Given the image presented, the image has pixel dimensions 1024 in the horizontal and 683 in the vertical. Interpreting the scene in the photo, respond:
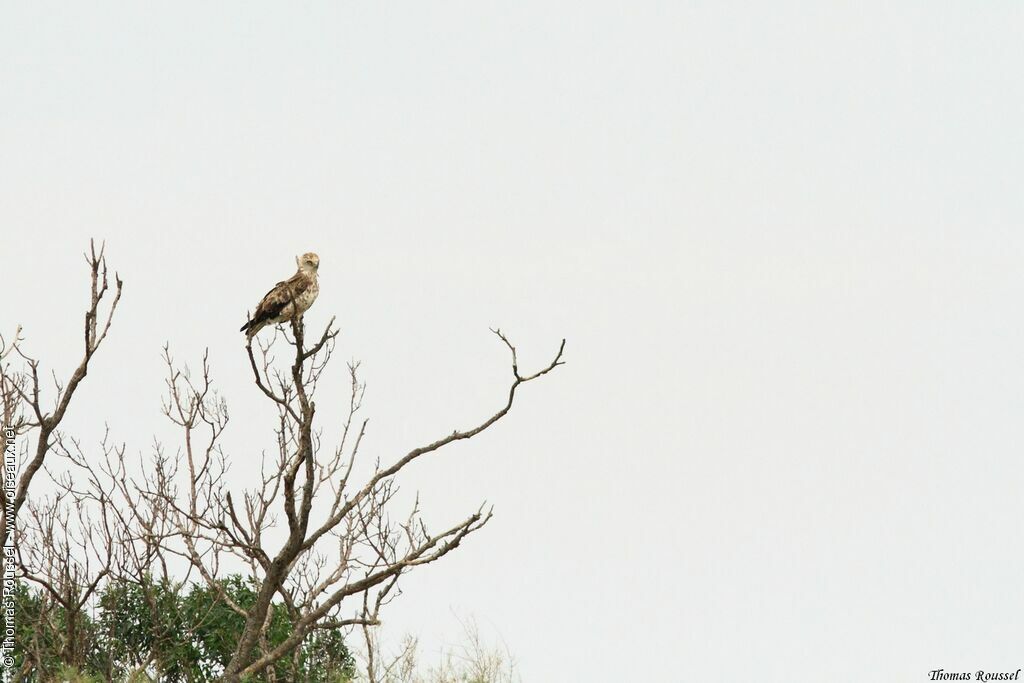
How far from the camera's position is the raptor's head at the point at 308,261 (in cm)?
1296

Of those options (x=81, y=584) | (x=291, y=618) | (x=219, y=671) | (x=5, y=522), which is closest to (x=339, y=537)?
(x=291, y=618)

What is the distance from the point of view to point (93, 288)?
1313cm

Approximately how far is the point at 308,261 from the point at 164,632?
22.6ft

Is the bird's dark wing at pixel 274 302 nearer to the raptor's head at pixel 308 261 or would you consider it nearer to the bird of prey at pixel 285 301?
the bird of prey at pixel 285 301

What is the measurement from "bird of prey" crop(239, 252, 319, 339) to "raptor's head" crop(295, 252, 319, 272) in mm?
36

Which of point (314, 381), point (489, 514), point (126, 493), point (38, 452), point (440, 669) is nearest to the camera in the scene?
point (489, 514)

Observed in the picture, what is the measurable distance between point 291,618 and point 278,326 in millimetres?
6473

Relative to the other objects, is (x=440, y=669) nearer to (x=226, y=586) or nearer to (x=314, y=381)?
(x=226, y=586)

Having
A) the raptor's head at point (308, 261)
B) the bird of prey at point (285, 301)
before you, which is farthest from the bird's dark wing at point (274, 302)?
the raptor's head at point (308, 261)

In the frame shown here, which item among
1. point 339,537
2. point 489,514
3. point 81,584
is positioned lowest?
point 489,514

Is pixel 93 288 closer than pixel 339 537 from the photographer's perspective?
Yes

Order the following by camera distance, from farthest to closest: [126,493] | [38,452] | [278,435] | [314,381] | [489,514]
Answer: [126,493] → [278,435] → [314,381] → [38,452] → [489,514]

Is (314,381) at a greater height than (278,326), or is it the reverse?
(314,381)

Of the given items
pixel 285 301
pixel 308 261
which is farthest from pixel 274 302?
pixel 308 261
